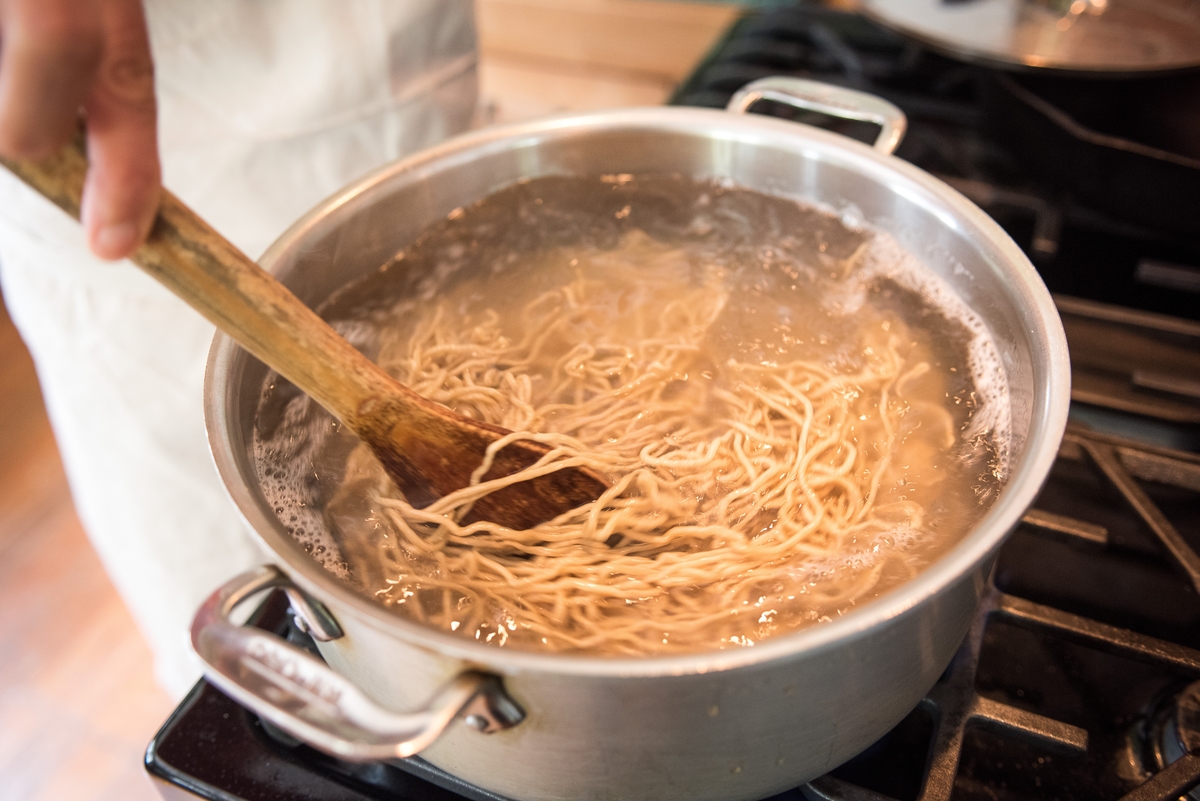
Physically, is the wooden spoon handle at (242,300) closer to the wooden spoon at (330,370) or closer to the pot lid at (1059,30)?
the wooden spoon at (330,370)

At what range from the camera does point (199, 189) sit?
4.07ft

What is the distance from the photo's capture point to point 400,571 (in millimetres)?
806

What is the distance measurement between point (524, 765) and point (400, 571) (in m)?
0.24

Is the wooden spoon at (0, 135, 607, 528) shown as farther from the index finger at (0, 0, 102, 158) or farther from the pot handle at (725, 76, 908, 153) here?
the pot handle at (725, 76, 908, 153)

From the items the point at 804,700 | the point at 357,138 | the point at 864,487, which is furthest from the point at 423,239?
the point at 804,700

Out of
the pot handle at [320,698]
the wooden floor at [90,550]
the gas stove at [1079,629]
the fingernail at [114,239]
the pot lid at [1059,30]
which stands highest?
the fingernail at [114,239]

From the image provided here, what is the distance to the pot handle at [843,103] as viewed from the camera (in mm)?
1075

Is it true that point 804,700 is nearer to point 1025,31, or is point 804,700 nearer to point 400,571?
point 400,571

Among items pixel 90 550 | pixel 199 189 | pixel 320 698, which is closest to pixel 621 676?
pixel 320 698

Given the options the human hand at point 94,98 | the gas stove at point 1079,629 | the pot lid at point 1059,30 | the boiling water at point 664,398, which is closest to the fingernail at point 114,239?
the human hand at point 94,98

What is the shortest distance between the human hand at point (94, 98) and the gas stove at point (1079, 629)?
50cm

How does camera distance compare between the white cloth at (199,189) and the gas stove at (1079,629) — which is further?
the white cloth at (199,189)

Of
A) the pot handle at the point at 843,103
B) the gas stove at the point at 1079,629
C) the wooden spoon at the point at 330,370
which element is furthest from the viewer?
the pot handle at the point at 843,103

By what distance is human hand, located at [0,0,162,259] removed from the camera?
0.48m
